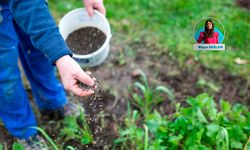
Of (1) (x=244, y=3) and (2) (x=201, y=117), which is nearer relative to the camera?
(2) (x=201, y=117)

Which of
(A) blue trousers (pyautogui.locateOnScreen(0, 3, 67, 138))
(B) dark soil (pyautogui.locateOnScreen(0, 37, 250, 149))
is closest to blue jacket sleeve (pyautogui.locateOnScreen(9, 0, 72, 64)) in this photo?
(A) blue trousers (pyautogui.locateOnScreen(0, 3, 67, 138))

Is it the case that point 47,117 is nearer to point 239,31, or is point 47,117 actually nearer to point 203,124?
point 203,124

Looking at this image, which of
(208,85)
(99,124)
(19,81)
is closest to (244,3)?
(208,85)

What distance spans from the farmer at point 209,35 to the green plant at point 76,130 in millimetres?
868

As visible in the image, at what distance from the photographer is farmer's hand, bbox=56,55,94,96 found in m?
1.65

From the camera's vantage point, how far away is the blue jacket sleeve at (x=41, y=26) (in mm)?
1713

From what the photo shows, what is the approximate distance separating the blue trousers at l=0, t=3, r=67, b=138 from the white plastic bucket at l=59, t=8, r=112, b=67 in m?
0.22

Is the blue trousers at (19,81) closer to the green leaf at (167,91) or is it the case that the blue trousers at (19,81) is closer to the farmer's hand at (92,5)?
the farmer's hand at (92,5)

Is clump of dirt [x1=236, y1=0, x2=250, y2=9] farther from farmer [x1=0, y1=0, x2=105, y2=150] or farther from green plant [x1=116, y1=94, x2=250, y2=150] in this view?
farmer [x1=0, y1=0, x2=105, y2=150]

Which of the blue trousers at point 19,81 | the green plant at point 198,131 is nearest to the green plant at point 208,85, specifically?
the green plant at point 198,131

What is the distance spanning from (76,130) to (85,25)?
648 millimetres

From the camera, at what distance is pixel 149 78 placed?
9.68 feet

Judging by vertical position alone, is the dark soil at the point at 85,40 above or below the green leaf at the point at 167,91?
above

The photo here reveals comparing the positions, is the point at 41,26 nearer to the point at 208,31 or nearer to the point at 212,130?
the point at 208,31
